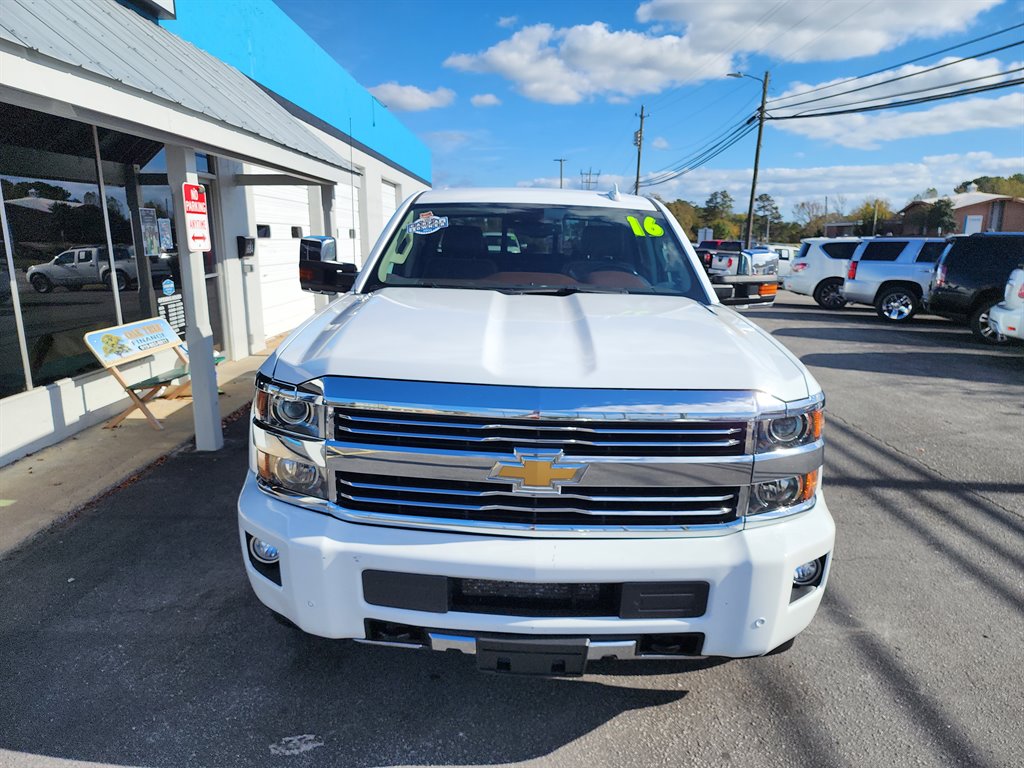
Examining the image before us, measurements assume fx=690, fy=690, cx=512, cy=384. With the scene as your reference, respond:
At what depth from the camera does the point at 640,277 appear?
3.74 m

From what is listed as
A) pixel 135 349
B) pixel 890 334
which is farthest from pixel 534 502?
pixel 890 334

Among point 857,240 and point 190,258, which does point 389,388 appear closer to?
point 190,258

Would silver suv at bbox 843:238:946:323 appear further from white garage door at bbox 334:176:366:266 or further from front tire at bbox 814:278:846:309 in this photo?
white garage door at bbox 334:176:366:266

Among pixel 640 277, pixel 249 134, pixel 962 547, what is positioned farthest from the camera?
pixel 249 134

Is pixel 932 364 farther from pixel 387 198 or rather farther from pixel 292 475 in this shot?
pixel 387 198

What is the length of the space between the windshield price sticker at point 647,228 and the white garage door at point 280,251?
806 centimetres

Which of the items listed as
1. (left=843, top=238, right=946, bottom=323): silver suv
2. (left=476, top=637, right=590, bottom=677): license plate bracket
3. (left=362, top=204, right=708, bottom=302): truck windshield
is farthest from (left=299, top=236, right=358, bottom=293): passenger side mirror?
(left=843, top=238, right=946, bottom=323): silver suv

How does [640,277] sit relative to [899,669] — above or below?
above

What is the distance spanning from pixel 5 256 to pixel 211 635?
427cm

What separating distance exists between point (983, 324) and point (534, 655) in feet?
43.2

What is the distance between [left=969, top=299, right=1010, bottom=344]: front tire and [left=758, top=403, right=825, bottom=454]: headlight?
1219 cm

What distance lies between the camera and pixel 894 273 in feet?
50.4

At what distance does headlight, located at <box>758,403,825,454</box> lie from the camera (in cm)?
227

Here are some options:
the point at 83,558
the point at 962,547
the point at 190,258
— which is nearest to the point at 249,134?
the point at 190,258
